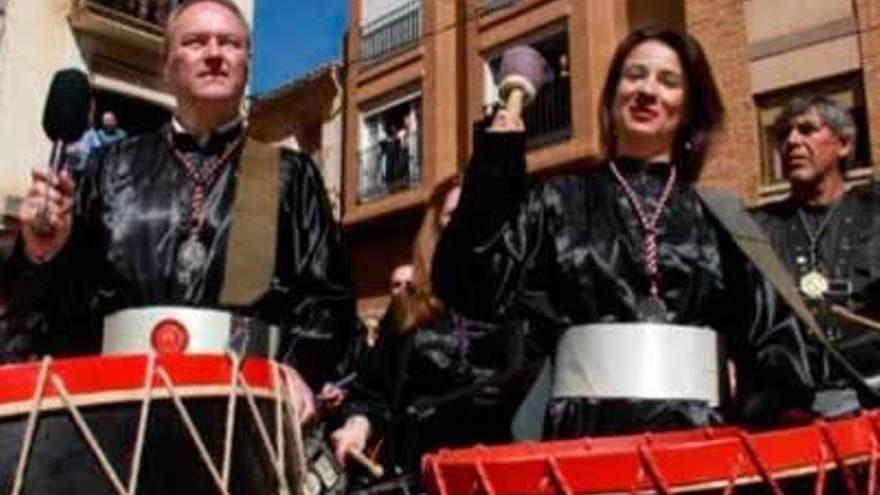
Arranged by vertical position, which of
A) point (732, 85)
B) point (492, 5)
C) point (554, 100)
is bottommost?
point (732, 85)

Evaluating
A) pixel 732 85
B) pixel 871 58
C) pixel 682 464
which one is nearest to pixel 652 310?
pixel 682 464

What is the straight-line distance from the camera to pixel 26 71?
15.6 metres

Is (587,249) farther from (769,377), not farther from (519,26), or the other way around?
(519,26)

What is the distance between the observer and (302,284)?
2.65 m

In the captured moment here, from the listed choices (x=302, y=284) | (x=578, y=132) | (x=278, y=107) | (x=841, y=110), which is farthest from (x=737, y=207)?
(x=278, y=107)

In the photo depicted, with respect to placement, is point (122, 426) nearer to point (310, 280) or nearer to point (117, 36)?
point (310, 280)

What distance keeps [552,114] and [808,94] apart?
4.74 metres

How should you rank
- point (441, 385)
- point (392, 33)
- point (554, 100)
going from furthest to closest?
point (392, 33) → point (554, 100) → point (441, 385)

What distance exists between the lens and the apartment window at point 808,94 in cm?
1305

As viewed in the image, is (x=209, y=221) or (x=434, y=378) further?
(x=434, y=378)

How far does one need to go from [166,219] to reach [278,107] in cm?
2025

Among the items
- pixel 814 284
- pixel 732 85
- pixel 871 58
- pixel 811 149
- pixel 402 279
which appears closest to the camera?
pixel 814 284

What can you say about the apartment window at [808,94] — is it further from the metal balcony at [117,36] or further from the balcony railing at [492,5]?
the metal balcony at [117,36]

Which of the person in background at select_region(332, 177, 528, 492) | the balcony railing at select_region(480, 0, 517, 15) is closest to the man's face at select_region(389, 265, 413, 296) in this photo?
the person in background at select_region(332, 177, 528, 492)
